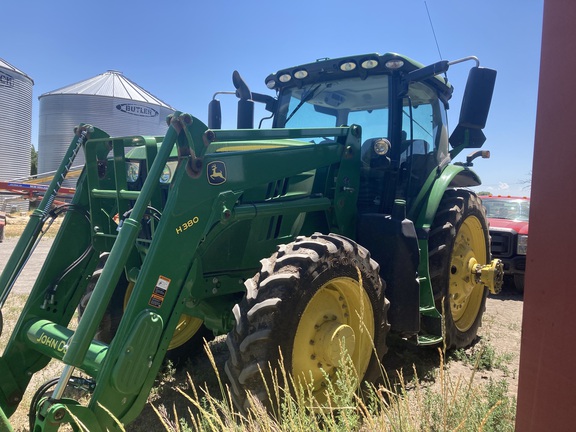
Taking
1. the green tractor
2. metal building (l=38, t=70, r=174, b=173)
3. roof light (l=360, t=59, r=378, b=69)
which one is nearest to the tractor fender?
the green tractor

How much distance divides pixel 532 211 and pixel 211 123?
3748 millimetres

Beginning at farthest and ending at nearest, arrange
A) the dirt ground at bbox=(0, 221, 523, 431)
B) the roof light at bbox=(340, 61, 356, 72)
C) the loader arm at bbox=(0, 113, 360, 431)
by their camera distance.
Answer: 1. the roof light at bbox=(340, 61, 356, 72)
2. the dirt ground at bbox=(0, 221, 523, 431)
3. the loader arm at bbox=(0, 113, 360, 431)

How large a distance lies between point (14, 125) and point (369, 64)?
82.6 ft

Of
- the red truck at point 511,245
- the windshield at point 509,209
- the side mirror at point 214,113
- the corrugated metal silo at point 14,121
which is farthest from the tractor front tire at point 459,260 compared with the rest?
the corrugated metal silo at point 14,121

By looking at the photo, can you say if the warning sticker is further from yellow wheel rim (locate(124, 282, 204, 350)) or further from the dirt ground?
yellow wheel rim (locate(124, 282, 204, 350))

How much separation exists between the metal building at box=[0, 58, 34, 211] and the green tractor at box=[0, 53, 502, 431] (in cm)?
2162

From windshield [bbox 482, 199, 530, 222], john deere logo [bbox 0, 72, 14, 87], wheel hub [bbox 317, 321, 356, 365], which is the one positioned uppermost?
john deere logo [bbox 0, 72, 14, 87]

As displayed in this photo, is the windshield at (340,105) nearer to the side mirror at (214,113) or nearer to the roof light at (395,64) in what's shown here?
the roof light at (395,64)

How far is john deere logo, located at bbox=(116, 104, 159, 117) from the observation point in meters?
25.6

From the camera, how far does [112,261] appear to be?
242cm

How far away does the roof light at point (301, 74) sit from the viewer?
4297mm

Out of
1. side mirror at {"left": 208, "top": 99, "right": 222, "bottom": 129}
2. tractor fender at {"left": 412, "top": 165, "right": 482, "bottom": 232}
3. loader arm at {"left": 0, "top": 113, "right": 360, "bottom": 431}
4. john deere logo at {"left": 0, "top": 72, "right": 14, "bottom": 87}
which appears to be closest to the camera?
loader arm at {"left": 0, "top": 113, "right": 360, "bottom": 431}

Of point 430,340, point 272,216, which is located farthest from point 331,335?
point 430,340

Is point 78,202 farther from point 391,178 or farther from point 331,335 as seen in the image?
point 391,178
